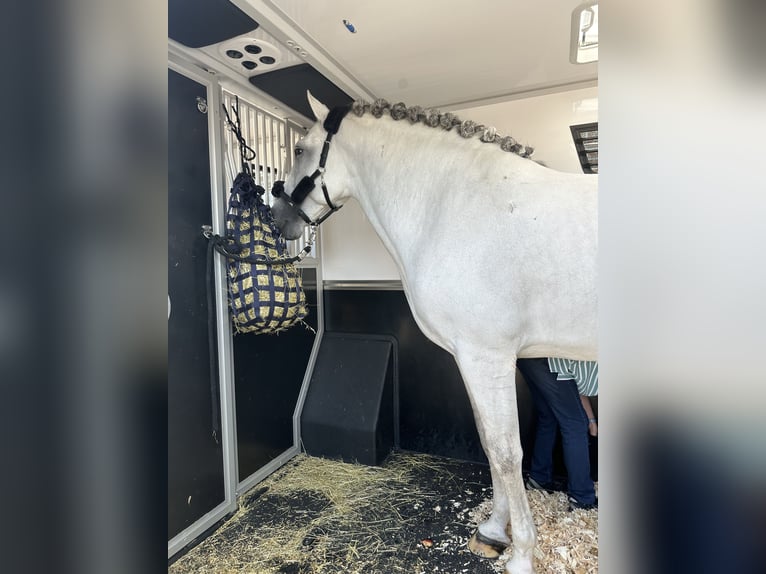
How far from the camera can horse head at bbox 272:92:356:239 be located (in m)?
1.65

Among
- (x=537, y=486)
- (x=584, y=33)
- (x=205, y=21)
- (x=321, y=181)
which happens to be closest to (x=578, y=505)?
(x=537, y=486)

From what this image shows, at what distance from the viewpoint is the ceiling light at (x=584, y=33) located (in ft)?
4.19

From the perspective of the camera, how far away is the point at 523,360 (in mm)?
1726

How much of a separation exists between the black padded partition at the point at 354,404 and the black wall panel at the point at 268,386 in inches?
5.0

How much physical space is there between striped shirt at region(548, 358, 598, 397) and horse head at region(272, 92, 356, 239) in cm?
124

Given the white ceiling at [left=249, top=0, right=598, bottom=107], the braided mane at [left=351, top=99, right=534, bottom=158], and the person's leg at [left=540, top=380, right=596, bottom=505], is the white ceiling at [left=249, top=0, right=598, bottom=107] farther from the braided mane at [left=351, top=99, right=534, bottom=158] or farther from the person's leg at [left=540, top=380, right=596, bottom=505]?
the person's leg at [left=540, top=380, right=596, bottom=505]

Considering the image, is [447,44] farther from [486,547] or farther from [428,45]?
[486,547]

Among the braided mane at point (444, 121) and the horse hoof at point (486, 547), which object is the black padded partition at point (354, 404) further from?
the braided mane at point (444, 121)

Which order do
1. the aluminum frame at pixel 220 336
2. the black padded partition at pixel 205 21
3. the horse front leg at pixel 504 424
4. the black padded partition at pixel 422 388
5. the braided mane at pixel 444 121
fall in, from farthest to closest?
the black padded partition at pixel 422 388 → the aluminum frame at pixel 220 336 → the braided mane at pixel 444 121 → the horse front leg at pixel 504 424 → the black padded partition at pixel 205 21

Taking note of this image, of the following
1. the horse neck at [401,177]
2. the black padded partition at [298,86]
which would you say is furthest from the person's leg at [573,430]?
the black padded partition at [298,86]

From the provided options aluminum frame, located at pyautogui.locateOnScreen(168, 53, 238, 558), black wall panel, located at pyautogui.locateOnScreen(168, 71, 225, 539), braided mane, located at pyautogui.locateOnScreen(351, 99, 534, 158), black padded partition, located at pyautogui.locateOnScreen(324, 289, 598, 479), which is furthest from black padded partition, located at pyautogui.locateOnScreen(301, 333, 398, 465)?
braided mane, located at pyautogui.locateOnScreen(351, 99, 534, 158)

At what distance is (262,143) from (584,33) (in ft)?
5.09
